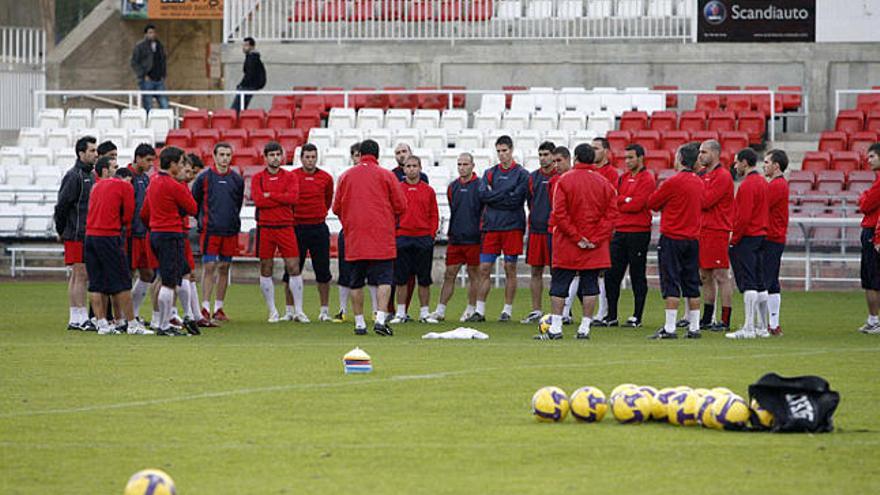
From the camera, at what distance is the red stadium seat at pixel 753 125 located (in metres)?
31.6

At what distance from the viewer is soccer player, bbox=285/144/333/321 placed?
2095 cm

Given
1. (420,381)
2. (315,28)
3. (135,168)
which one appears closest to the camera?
(420,381)

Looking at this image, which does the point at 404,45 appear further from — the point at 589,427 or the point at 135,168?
the point at 589,427

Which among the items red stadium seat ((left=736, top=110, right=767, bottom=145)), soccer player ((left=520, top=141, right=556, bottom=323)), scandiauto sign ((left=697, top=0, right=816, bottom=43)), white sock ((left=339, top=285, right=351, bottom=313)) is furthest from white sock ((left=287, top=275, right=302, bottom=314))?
scandiauto sign ((left=697, top=0, right=816, bottom=43))

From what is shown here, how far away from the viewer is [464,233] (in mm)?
21344

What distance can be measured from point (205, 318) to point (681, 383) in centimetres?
876

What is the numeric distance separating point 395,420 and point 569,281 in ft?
21.5

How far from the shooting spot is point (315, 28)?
38.0m

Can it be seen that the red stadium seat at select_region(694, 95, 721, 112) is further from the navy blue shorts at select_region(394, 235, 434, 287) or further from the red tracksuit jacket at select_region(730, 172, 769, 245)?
the red tracksuit jacket at select_region(730, 172, 769, 245)

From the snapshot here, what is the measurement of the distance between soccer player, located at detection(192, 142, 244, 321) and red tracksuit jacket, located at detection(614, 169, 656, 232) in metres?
4.65

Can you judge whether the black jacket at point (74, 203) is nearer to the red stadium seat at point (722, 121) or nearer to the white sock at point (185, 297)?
the white sock at point (185, 297)

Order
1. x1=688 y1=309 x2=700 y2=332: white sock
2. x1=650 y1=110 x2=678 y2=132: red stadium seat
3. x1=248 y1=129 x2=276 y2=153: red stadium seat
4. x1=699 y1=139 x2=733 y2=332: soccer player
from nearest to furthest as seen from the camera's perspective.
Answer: x1=688 y1=309 x2=700 y2=332: white sock
x1=699 y1=139 x2=733 y2=332: soccer player
x1=650 y1=110 x2=678 y2=132: red stadium seat
x1=248 y1=129 x2=276 y2=153: red stadium seat

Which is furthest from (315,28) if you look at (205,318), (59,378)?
(59,378)

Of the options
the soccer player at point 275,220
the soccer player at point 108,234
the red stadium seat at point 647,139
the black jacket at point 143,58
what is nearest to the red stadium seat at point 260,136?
the black jacket at point 143,58
